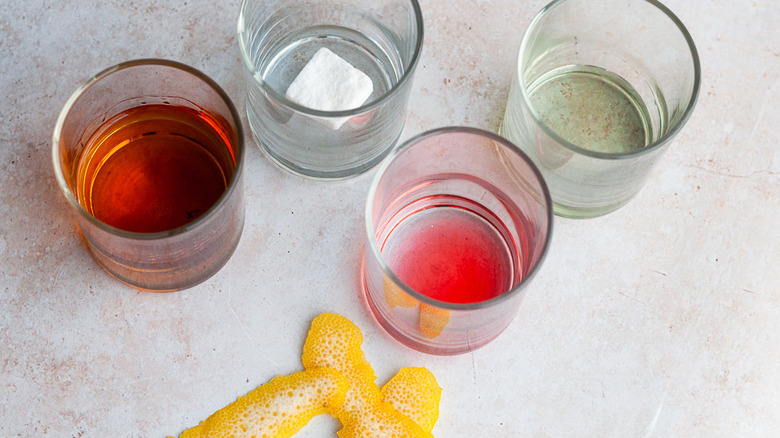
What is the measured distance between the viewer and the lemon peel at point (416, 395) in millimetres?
1006

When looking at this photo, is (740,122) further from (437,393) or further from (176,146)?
(176,146)

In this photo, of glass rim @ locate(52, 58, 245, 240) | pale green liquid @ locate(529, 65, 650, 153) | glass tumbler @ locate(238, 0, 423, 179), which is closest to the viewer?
glass rim @ locate(52, 58, 245, 240)

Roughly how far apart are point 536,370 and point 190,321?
42 cm

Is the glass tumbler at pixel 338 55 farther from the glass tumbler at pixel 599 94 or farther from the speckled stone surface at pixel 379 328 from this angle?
the glass tumbler at pixel 599 94

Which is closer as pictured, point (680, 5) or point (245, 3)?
point (245, 3)

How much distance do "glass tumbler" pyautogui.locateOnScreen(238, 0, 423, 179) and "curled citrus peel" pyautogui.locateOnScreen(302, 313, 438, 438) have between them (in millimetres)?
189

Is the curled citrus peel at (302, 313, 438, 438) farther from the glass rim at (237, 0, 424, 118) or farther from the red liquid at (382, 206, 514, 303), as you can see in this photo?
the glass rim at (237, 0, 424, 118)

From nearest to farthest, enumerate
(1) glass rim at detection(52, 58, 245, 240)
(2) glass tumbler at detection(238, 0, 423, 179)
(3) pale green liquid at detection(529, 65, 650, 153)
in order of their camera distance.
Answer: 1. (1) glass rim at detection(52, 58, 245, 240)
2. (2) glass tumbler at detection(238, 0, 423, 179)
3. (3) pale green liquid at detection(529, 65, 650, 153)

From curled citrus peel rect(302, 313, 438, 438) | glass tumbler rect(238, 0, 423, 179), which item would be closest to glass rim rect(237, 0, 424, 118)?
glass tumbler rect(238, 0, 423, 179)

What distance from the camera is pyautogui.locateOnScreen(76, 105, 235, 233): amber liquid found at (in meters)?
0.99

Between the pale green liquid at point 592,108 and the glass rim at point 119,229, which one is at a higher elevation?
the glass rim at point 119,229

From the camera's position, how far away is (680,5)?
1146mm

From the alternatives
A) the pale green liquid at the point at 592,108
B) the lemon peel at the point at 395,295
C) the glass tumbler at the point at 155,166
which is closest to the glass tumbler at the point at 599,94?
the pale green liquid at the point at 592,108

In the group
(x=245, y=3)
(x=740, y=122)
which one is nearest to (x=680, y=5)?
(x=740, y=122)
